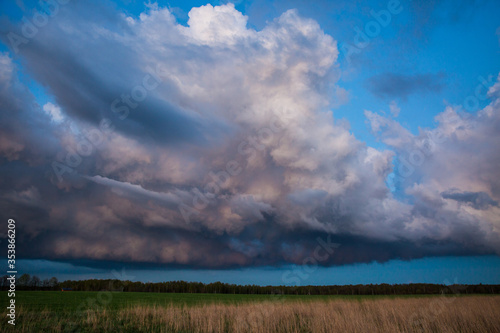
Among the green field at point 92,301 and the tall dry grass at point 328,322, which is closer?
the tall dry grass at point 328,322

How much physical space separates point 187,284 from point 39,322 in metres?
148

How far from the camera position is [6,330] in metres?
14.2

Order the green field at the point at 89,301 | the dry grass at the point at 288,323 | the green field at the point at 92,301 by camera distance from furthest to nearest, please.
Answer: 1. the green field at the point at 89,301
2. the green field at the point at 92,301
3. the dry grass at the point at 288,323

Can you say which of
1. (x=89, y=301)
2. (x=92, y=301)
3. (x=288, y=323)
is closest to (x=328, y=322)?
(x=288, y=323)

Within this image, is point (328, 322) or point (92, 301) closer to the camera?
point (328, 322)

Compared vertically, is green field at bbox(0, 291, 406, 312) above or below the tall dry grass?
below

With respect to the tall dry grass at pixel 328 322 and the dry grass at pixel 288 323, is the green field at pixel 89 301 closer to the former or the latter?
the tall dry grass at pixel 328 322

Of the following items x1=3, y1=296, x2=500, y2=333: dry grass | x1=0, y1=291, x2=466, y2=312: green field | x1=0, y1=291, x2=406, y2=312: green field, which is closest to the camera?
x1=3, y1=296, x2=500, y2=333: dry grass

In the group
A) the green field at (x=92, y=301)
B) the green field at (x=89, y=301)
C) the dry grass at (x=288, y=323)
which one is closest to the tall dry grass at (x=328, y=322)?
the dry grass at (x=288, y=323)

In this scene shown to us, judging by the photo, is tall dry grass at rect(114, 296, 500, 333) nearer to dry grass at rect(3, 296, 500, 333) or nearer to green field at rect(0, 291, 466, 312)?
dry grass at rect(3, 296, 500, 333)

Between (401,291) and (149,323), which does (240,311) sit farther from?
(401,291)

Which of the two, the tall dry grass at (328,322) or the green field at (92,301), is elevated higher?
the tall dry grass at (328,322)

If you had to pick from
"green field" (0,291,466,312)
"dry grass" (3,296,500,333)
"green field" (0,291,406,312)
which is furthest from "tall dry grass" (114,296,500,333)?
"green field" (0,291,406,312)

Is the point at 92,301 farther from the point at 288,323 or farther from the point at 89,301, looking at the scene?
the point at 288,323
